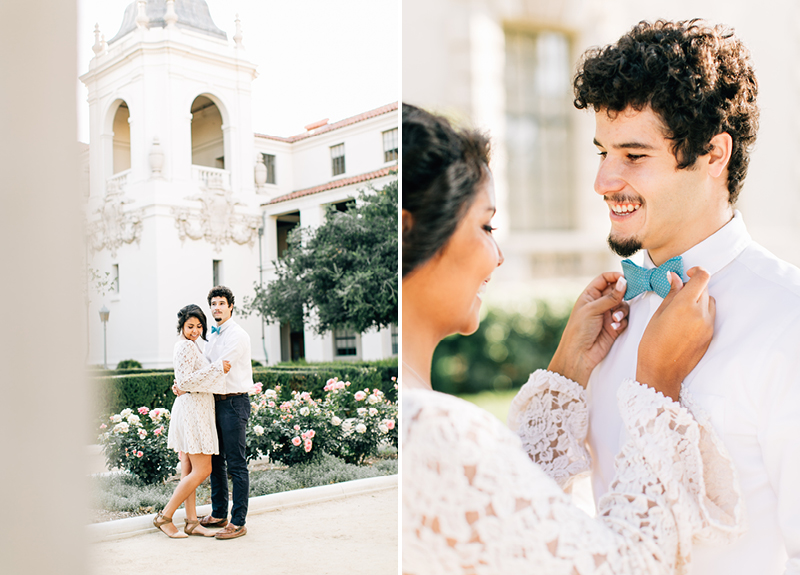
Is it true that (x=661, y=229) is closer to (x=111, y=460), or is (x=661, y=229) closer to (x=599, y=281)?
(x=599, y=281)

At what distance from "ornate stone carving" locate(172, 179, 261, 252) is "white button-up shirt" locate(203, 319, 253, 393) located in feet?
2.21

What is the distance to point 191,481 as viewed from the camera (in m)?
3.26

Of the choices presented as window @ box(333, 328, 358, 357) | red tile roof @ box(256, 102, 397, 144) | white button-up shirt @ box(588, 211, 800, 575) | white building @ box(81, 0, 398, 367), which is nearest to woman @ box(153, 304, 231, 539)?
white building @ box(81, 0, 398, 367)

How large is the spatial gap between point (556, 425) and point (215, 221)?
107 inches

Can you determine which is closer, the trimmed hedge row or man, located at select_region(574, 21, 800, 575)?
man, located at select_region(574, 21, 800, 575)

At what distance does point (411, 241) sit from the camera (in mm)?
1213

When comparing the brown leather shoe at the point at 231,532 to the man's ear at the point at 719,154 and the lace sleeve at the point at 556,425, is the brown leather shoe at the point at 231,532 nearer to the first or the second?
the lace sleeve at the point at 556,425

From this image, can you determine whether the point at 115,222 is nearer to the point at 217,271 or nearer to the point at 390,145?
the point at 217,271

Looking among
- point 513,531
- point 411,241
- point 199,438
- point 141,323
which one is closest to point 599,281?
point 411,241

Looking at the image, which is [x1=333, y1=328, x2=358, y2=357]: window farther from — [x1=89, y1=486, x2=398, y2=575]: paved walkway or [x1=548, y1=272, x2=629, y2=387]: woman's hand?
[x1=548, y1=272, x2=629, y2=387]: woman's hand

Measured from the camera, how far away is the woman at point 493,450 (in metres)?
1.02

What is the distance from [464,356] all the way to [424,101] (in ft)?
6.12

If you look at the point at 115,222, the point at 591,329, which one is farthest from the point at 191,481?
the point at 591,329

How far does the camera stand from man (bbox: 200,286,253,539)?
129 inches
